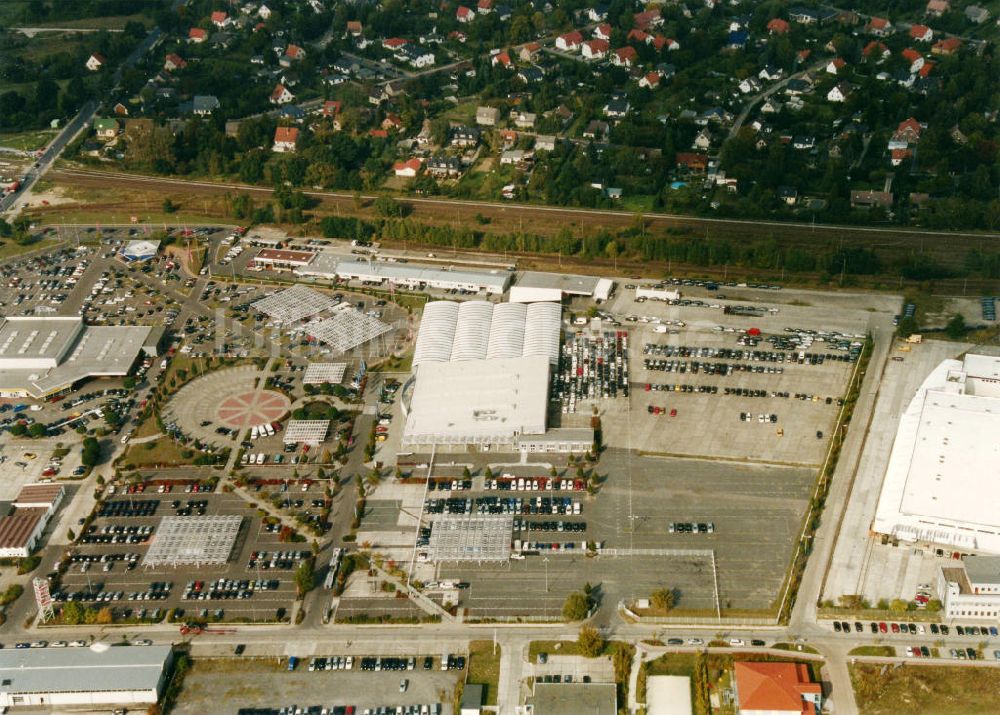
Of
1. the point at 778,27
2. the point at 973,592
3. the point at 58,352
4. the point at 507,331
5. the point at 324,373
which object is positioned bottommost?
the point at 973,592

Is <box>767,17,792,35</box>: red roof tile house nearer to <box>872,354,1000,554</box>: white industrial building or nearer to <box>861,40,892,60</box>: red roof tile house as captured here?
<box>861,40,892,60</box>: red roof tile house

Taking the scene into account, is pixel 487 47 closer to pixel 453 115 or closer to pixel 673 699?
pixel 453 115

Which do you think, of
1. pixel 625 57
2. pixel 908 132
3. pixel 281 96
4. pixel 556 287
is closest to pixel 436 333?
pixel 556 287

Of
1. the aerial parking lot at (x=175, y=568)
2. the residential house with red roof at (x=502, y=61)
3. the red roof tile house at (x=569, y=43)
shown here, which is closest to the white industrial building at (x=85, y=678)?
the aerial parking lot at (x=175, y=568)

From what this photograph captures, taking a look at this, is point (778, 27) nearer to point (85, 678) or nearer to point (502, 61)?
point (502, 61)

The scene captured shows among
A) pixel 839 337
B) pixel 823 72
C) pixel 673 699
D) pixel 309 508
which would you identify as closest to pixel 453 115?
pixel 823 72

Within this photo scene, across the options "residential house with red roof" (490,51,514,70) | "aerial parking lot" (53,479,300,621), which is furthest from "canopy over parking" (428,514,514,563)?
"residential house with red roof" (490,51,514,70)
